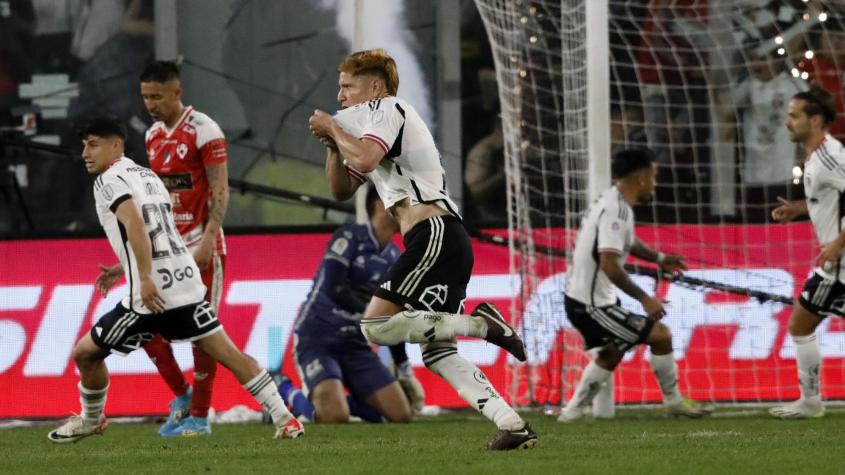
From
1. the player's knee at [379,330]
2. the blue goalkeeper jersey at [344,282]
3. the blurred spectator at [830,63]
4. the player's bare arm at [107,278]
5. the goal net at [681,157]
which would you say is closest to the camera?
the player's knee at [379,330]

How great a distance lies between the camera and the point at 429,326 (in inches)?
251

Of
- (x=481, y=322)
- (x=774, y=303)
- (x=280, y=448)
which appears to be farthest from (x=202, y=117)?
(x=774, y=303)

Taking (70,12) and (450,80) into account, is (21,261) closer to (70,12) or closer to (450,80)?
(70,12)

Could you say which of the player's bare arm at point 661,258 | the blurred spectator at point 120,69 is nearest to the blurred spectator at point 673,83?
the player's bare arm at point 661,258

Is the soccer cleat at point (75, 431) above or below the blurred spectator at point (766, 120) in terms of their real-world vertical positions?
below

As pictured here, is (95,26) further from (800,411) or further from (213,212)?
Result: (800,411)

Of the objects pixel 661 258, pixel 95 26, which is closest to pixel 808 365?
pixel 661 258

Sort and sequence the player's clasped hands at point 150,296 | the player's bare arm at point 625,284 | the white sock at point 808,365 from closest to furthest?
1. the player's clasped hands at point 150,296
2. the white sock at point 808,365
3. the player's bare arm at point 625,284

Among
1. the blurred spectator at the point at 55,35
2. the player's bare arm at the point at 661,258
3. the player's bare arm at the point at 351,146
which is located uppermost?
the blurred spectator at the point at 55,35

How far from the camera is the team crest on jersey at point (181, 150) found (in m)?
9.12

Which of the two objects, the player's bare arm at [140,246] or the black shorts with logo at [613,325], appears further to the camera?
the black shorts with logo at [613,325]

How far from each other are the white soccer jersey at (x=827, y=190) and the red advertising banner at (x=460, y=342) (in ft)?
6.62

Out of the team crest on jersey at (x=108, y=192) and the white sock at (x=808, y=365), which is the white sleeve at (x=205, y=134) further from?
the white sock at (x=808, y=365)

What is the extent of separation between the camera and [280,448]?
729 centimetres
